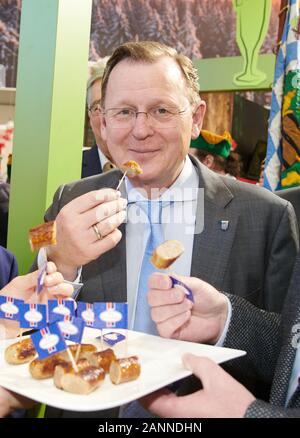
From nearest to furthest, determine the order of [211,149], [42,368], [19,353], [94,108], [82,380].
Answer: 1. [82,380]
2. [42,368]
3. [19,353]
4. [94,108]
5. [211,149]

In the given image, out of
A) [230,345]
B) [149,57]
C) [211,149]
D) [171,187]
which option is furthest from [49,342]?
[211,149]

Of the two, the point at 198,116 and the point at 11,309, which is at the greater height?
the point at 198,116

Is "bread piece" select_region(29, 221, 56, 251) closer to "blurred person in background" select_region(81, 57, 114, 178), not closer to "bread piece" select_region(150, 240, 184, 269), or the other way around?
"bread piece" select_region(150, 240, 184, 269)

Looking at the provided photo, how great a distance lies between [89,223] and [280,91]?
184 cm

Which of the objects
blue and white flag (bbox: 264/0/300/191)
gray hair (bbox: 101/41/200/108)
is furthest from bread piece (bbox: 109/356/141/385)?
blue and white flag (bbox: 264/0/300/191)

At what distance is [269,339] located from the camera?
165 centimetres

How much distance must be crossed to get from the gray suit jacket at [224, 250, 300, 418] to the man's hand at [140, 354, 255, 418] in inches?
12.6

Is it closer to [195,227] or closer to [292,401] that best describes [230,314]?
[292,401]

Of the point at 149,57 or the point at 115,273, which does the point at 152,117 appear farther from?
the point at 115,273

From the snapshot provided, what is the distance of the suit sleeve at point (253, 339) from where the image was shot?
1.57 meters

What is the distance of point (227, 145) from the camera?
468 cm

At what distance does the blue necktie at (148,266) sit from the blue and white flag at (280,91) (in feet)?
3.88

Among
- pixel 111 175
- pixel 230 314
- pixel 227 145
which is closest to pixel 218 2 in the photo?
pixel 227 145
